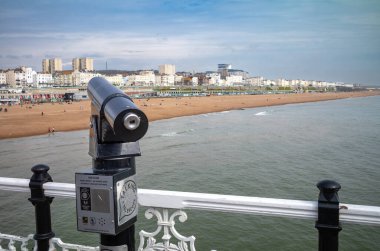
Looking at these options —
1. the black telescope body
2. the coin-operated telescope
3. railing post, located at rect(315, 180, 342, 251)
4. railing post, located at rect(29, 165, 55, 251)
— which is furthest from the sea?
the black telescope body

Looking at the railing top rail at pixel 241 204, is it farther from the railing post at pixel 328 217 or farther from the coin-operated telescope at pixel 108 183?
the coin-operated telescope at pixel 108 183

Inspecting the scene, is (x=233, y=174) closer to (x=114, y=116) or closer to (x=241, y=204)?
(x=241, y=204)

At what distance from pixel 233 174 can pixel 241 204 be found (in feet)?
49.9

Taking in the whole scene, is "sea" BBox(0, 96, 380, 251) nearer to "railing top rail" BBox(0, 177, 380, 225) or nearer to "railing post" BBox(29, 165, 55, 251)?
"railing top rail" BBox(0, 177, 380, 225)

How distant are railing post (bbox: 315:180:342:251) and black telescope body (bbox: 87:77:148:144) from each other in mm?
1082

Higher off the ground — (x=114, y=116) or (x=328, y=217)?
(x=114, y=116)

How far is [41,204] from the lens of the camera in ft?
9.23

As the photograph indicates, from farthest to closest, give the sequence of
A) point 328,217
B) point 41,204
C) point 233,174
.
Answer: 1. point 233,174
2. point 41,204
3. point 328,217

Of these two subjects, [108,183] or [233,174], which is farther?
[233,174]

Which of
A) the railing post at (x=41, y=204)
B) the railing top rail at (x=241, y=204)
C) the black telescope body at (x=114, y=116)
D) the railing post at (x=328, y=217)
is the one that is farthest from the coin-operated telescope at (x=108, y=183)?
the railing post at (x=328, y=217)

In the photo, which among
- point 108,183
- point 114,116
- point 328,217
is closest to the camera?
point 114,116

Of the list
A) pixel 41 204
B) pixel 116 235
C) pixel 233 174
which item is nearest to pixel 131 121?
pixel 116 235

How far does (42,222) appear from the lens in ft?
9.22

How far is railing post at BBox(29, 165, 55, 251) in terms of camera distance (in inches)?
110
